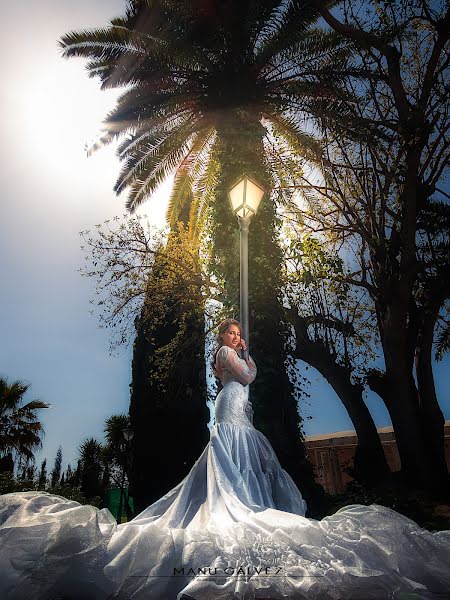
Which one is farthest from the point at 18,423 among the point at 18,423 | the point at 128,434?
the point at 128,434

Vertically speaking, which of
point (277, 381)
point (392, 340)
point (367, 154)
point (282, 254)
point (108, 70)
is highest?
point (108, 70)

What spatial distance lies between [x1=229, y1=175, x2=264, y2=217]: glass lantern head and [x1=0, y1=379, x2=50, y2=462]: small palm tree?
14070 mm

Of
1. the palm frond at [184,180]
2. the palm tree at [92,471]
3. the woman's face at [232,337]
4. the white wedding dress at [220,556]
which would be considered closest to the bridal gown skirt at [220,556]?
the white wedding dress at [220,556]

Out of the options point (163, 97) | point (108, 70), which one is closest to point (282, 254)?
point (163, 97)

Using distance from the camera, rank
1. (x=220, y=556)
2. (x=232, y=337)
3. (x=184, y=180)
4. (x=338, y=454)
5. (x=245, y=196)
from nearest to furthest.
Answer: (x=220, y=556) → (x=232, y=337) → (x=245, y=196) → (x=338, y=454) → (x=184, y=180)

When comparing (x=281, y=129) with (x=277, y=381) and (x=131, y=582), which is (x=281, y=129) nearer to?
(x=277, y=381)

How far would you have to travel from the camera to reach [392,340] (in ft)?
26.2

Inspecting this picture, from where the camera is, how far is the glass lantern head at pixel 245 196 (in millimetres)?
4801

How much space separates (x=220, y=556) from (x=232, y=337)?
208 cm

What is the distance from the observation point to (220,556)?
2.33m

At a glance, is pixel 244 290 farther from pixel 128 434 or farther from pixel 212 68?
pixel 128 434

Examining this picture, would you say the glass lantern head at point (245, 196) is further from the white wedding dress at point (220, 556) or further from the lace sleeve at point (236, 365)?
the white wedding dress at point (220, 556)

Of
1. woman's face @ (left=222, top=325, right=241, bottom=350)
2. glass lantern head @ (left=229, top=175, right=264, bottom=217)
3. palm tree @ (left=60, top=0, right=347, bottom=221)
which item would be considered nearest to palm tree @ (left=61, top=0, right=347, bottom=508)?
palm tree @ (left=60, top=0, right=347, bottom=221)

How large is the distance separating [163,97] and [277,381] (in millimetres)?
6391
